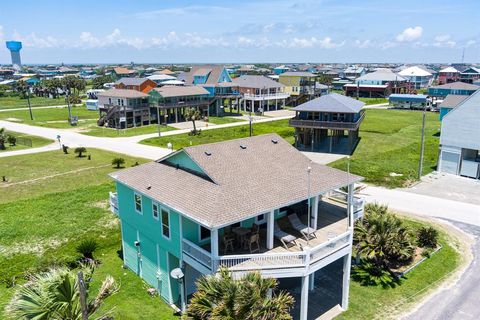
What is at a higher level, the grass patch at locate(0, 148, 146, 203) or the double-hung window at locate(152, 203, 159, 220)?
the double-hung window at locate(152, 203, 159, 220)

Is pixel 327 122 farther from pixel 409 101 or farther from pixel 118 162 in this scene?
pixel 409 101

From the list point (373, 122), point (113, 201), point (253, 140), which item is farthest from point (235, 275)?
point (373, 122)

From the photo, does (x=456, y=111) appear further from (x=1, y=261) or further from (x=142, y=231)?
(x=1, y=261)

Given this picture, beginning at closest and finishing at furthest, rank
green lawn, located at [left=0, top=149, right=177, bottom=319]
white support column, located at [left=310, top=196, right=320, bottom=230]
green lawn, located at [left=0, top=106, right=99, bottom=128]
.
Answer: white support column, located at [left=310, top=196, right=320, bottom=230]
green lawn, located at [left=0, top=149, right=177, bottom=319]
green lawn, located at [left=0, top=106, right=99, bottom=128]

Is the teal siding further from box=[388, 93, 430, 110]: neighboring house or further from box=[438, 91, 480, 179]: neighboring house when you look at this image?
box=[388, 93, 430, 110]: neighboring house

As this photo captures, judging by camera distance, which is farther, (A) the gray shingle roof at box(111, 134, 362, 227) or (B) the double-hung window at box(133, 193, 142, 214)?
(B) the double-hung window at box(133, 193, 142, 214)

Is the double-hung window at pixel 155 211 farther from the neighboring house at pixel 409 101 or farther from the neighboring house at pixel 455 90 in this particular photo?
the neighboring house at pixel 409 101

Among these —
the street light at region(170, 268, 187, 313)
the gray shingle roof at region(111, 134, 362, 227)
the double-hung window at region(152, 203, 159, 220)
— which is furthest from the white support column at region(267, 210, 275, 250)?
the double-hung window at region(152, 203, 159, 220)
